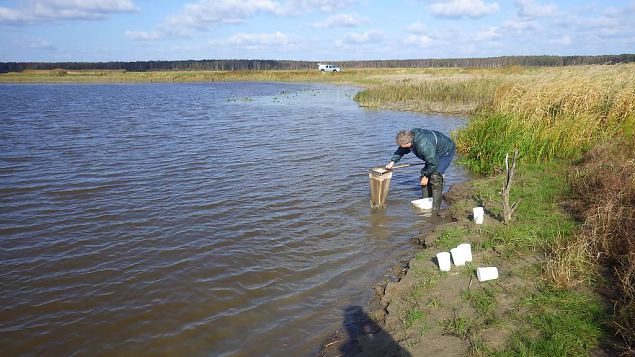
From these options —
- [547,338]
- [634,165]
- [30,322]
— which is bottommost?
[30,322]

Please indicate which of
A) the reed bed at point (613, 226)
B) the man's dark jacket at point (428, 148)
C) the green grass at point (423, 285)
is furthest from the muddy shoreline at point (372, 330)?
the man's dark jacket at point (428, 148)

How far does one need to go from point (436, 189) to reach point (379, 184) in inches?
41.3

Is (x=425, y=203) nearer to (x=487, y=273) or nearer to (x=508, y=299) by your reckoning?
(x=487, y=273)

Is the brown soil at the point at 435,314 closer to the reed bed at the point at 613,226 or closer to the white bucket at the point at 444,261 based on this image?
the white bucket at the point at 444,261

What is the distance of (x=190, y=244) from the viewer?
672 centimetres

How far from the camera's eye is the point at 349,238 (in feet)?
22.9

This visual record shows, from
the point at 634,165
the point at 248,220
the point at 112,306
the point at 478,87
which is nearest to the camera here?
the point at 112,306

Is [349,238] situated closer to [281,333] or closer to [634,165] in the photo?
[281,333]

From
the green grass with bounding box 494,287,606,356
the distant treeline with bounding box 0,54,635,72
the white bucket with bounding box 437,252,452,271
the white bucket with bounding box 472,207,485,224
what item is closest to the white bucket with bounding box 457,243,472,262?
the white bucket with bounding box 437,252,452,271

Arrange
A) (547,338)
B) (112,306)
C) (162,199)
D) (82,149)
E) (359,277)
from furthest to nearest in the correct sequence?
1. (82,149)
2. (162,199)
3. (359,277)
4. (112,306)
5. (547,338)

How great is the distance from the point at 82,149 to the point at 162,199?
682 centimetres

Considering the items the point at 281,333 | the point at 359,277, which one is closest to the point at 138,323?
the point at 281,333

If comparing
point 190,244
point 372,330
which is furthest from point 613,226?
point 190,244

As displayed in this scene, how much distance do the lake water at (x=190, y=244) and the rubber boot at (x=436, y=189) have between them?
0.30 meters
